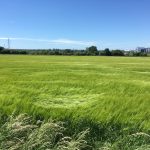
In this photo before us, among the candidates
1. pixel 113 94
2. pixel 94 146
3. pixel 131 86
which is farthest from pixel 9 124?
pixel 131 86

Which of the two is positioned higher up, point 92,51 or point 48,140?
point 48,140

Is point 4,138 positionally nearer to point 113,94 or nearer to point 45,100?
point 45,100

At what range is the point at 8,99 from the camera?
1438cm

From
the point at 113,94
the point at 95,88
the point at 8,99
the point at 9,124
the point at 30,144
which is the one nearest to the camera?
the point at 30,144

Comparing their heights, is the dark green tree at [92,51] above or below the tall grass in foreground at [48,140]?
below

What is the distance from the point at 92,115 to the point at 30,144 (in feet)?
10.9

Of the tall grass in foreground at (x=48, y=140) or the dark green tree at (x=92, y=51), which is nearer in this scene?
the tall grass in foreground at (x=48, y=140)

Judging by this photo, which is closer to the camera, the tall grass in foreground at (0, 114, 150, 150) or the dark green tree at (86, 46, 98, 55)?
the tall grass in foreground at (0, 114, 150, 150)

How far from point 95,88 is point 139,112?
17.6 feet

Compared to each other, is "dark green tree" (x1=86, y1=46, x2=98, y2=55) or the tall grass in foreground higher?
the tall grass in foreground

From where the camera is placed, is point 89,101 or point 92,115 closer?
point 92,115

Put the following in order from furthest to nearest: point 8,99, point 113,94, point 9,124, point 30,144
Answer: point 113,94 < point 8,99 < point 9,124 < point 30,144

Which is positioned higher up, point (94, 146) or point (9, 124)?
point (9, 124)

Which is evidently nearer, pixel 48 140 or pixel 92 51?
pixel 48 140
